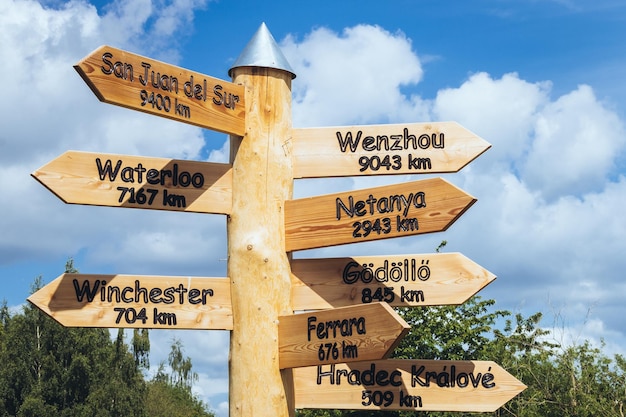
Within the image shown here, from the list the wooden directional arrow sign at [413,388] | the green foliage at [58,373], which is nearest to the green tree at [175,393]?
the green foliage at [58,373]

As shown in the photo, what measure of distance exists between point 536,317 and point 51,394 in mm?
23327

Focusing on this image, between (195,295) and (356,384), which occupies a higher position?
(195,295)

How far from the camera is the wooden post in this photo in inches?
235

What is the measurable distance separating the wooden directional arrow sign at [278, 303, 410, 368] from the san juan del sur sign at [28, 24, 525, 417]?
1 centimetres

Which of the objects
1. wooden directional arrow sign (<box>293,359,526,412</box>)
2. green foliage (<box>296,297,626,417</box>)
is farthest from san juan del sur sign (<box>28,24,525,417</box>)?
green foliage (<box>296,297,626,417</box>)

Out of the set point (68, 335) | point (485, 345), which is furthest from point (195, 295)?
point (68, 335)

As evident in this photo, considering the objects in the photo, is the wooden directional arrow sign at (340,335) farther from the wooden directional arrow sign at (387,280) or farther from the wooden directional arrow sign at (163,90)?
the wooden directional arrow sign at (163,90)

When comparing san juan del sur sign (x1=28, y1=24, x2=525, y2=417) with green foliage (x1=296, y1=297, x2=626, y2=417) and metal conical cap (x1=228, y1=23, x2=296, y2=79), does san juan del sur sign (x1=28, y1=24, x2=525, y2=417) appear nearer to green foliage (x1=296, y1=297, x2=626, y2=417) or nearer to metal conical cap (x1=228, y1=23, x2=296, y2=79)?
metal conical cap (x1=228, y1=23, x2=296, y2=79)

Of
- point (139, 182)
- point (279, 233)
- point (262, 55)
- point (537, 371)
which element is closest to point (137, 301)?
point (139, 182)

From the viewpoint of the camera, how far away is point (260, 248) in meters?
6.10

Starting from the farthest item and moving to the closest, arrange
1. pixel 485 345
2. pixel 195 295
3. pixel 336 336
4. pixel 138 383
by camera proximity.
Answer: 1. pixel 138 383
2. pixel 485 345
3. pixel 195 295
4. pixel 336 336

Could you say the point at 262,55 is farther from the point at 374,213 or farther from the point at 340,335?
the point at 340,335

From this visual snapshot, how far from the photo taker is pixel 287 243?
20.4ft

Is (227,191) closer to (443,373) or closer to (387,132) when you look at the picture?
(387,132)
